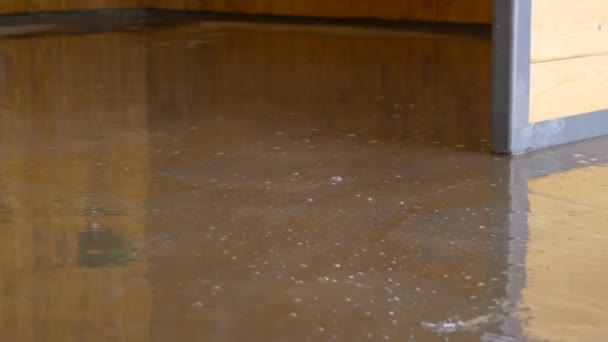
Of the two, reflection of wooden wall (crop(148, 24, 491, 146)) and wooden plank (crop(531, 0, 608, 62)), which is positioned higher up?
wooden plank (crop(531, 0, 608, 62))

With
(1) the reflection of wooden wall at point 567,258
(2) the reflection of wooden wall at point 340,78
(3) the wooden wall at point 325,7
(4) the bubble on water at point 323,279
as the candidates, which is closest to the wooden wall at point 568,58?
(2) the reflection of wooden wall at point 340,78

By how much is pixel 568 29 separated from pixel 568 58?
0.08 m

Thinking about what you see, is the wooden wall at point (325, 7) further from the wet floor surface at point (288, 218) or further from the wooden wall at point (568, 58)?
the wooden wall at point (568, 58)

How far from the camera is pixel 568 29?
3.04 metres

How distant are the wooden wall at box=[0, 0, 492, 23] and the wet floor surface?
9.43ft

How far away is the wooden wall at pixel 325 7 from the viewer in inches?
280

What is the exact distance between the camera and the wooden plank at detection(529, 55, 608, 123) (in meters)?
2.97

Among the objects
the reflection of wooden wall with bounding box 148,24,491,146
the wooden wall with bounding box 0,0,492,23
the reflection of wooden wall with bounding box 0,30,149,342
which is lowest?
the wooden wall with bounding box 0,0,492,23

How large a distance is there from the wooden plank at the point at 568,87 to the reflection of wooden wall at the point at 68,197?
1.13 m

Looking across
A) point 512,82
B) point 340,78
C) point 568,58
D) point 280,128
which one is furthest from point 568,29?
point 340,78

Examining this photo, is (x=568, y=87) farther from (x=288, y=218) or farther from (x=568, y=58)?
(x=288, y=218)

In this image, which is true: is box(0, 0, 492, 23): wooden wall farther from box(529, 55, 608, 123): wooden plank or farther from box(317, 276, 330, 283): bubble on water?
box(317, 276, 330, 283): bubble on water

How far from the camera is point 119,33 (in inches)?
277

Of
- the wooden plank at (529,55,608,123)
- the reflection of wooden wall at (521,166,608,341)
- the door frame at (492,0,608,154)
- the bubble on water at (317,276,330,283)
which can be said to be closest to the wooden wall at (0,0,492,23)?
the wooden plank at (529,55,608,123)
